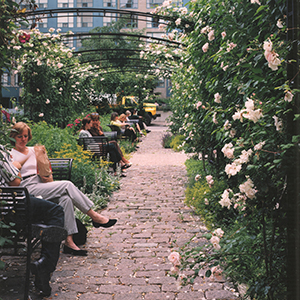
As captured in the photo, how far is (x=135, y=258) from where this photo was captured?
4.48 metres

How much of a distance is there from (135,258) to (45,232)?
1.21 metres

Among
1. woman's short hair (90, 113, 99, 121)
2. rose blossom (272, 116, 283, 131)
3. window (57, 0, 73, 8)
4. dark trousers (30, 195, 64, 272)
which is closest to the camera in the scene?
rose blossom (272, 116, 283, 131)

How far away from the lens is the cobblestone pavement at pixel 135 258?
3.60m

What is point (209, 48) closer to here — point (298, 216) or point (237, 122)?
point (237, 122)

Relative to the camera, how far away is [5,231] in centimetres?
357

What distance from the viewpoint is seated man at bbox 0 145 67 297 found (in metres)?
3.51

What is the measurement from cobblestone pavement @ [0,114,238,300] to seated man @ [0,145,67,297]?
0.57 feet

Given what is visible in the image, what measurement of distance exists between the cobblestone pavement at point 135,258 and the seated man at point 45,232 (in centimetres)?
17

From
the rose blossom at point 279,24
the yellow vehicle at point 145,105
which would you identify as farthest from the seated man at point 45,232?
the yellow vehicle at point 145,105

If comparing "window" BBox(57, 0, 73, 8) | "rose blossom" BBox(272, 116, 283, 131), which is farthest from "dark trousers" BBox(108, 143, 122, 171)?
"window" BBox(57, 0, 73, 8)

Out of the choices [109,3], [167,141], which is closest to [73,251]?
[167,141]

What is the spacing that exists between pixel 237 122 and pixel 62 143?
4894 millimetres

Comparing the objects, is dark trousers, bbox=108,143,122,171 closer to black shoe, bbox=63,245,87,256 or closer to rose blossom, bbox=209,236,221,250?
black shoe, bbox=63,245,87,256

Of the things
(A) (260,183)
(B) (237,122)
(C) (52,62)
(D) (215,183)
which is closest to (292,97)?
(A) (260,183)
